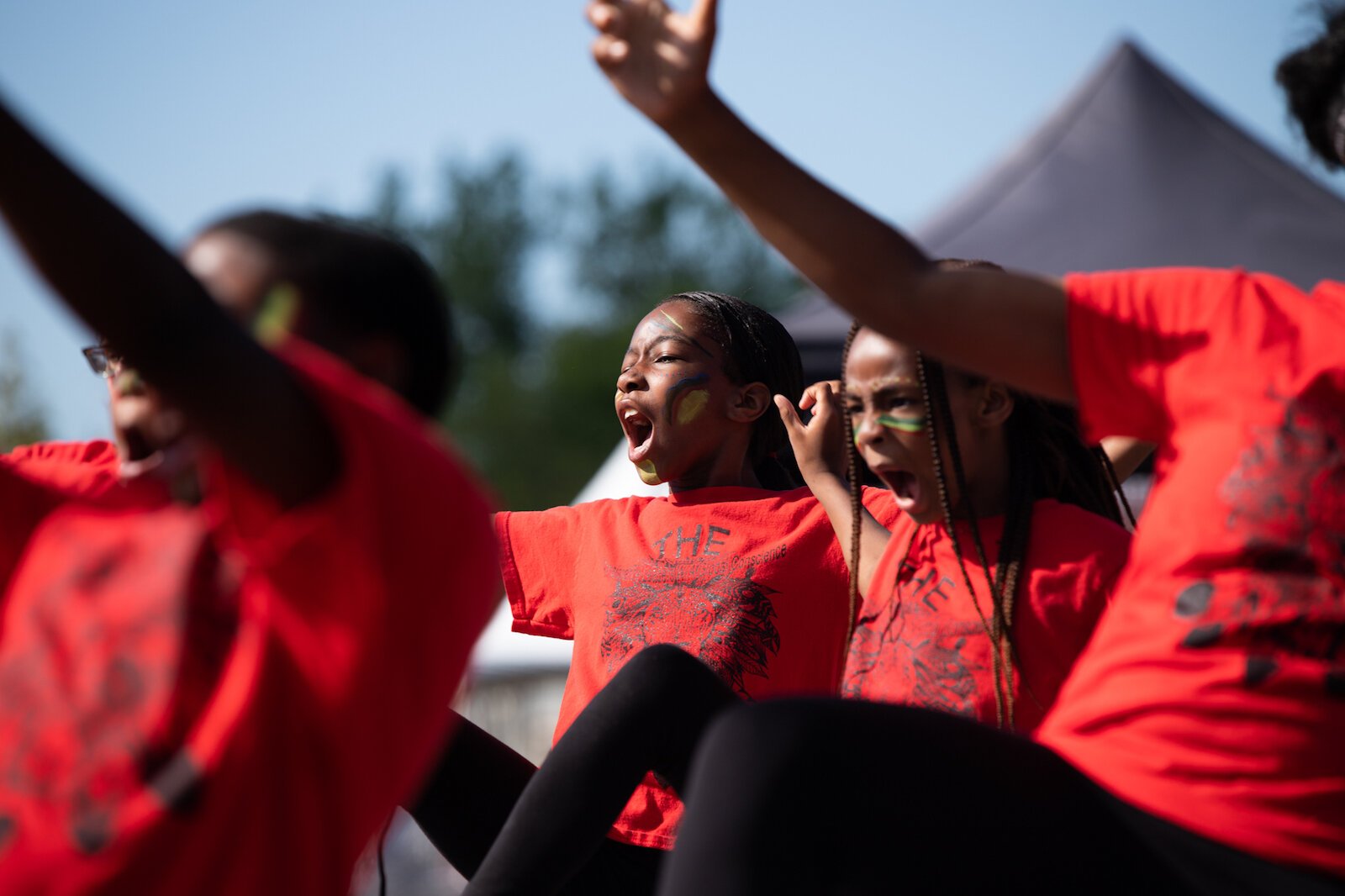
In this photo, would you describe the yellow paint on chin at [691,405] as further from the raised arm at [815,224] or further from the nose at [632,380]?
the raised arm at [815,224]

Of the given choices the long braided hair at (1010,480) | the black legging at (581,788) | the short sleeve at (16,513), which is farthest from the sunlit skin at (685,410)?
the short sleeve at (16,513)

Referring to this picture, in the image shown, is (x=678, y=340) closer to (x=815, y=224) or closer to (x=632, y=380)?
(x=632, y=380)

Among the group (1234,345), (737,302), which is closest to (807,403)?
(737,302)

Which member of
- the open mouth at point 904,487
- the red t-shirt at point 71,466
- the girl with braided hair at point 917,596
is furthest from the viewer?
the open mouth at point 904,487

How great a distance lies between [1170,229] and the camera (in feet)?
20.9

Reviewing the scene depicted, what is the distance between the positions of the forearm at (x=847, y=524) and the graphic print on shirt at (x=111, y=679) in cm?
126

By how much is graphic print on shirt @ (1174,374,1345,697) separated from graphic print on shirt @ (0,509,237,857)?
948 mm

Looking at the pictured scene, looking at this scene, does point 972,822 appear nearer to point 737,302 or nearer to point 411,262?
point 411,262

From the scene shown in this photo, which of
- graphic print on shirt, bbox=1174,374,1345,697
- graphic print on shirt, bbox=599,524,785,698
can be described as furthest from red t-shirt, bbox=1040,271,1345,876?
graphic print on shirt, bbox=599,524,785,698

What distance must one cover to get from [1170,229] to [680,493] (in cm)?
432

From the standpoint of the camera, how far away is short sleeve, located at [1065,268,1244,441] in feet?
4.68

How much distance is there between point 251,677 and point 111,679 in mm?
142

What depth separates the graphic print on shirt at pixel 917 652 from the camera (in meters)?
1.98

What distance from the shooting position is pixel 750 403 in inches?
117
